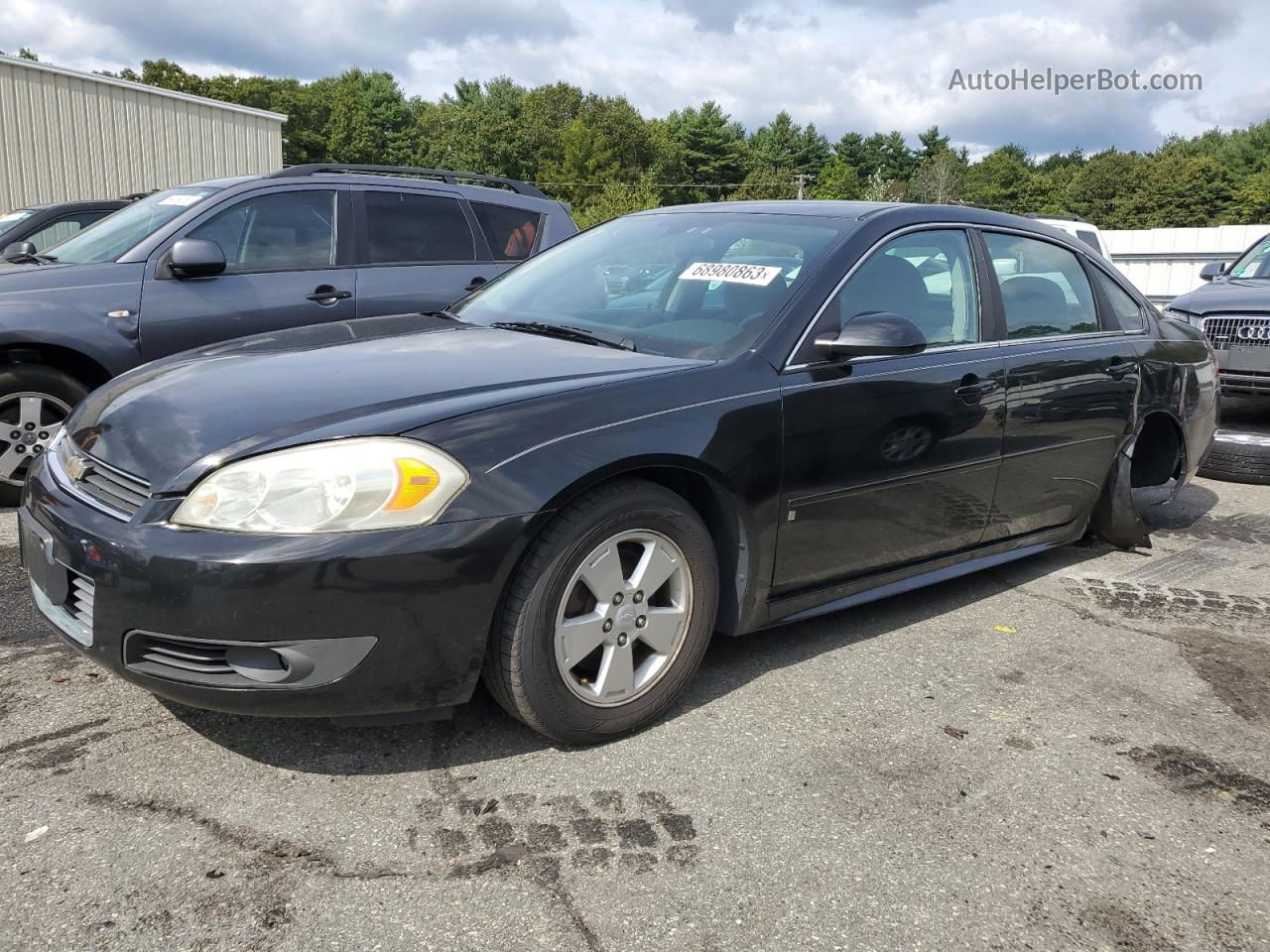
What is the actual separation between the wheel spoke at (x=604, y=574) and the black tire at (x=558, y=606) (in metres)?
0.04

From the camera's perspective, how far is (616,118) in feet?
319

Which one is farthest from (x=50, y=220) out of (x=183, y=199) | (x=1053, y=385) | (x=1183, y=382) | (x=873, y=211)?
(x=1183, y=382)

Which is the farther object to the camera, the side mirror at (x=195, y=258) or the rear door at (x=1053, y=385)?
the side mirror at (x=195, y=258)

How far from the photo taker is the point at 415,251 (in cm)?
651

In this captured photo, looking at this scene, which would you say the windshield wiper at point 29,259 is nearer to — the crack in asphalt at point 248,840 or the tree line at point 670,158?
the crack in asphalt at point 248,840

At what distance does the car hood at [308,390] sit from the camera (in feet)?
8.55

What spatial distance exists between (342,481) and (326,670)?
17.4 inches

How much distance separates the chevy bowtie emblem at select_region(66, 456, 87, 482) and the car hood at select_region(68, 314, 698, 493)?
4 centimetres

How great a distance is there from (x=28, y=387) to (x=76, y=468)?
9.32ft

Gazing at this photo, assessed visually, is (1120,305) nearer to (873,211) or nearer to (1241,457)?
(873,211)

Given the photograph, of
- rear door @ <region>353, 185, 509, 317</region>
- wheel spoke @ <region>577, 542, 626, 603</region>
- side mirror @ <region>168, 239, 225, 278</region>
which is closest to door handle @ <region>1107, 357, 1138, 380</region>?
wheel spoke @ <region>577, 542, 626, 603</region>

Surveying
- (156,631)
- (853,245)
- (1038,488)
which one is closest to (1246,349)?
(1038,488)

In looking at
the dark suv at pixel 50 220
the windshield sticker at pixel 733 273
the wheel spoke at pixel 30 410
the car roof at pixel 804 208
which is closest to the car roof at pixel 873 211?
the car roof at pixel 804 208

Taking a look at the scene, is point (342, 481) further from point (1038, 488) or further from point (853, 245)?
point (1038, 488)
